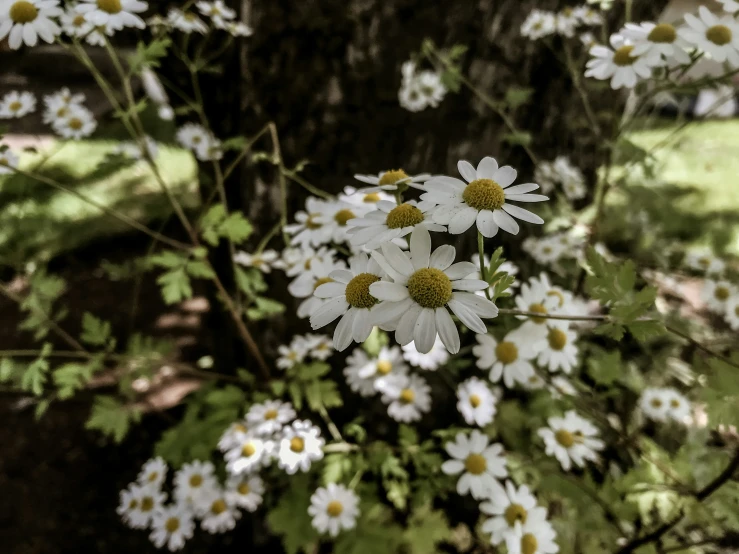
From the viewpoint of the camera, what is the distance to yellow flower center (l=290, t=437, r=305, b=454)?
1.26 m

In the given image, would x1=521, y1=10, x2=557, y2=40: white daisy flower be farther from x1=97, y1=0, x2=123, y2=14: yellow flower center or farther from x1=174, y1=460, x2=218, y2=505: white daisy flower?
x1=174, y1=460, x2=218, y2=505: white daisy flower

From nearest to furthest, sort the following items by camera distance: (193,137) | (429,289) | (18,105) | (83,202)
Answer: (429,289)
(18,105)
(193,137)
(83,202)

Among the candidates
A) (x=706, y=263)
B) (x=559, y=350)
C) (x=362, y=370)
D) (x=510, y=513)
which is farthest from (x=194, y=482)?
(x=706, y=263)

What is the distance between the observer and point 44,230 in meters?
3.03

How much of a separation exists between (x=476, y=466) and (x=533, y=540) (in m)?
0.21

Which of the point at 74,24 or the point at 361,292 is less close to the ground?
the point at 74,24

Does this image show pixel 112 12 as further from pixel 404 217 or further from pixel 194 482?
pixel 194 482

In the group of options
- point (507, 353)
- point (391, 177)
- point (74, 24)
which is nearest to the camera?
point (391, 177)

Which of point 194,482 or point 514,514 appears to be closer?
point 514,514

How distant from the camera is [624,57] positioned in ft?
3.37

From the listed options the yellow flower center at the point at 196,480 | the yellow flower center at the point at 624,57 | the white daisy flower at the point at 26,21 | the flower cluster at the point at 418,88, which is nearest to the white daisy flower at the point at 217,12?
the white daisy flower at the point at 26,21

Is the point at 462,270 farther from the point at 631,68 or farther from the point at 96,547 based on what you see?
the point at 96,547

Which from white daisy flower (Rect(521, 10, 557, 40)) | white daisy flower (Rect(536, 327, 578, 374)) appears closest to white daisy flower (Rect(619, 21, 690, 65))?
white daisy flower (Rect(521, 10, 557, 40))

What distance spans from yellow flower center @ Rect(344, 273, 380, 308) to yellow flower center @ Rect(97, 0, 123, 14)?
79 centimetres
